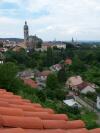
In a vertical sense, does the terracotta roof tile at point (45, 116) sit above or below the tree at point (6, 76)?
above

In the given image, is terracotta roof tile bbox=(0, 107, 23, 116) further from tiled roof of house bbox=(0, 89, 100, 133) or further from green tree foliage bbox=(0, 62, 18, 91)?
green tree foliage bbox=(0, 62, 18, 91)

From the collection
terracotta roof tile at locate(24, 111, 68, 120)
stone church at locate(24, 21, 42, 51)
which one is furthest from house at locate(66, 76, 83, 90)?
stone church at locate(24, 21, 42, 51)

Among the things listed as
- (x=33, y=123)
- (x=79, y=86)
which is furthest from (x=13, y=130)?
(x=79, y=86)

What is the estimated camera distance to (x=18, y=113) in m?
4.43

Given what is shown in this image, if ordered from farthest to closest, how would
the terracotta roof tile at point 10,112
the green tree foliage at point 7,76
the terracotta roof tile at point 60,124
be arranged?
the green tree foliage at point 7,76 < the terracotta roof tile at point 10,112 < the terracotta roof tile at point 60,124

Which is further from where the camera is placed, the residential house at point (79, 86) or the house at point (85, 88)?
the residential house at point (79, 86)

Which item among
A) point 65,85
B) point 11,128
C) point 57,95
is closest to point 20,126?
point 11,128

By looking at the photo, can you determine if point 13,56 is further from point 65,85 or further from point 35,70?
point 65,85

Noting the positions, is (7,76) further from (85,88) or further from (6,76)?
(85,88)

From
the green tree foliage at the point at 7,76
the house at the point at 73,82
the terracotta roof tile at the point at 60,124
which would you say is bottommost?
the house at the point at 73,82

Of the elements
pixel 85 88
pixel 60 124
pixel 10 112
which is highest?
pixel 10 112

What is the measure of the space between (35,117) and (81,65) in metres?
58.1

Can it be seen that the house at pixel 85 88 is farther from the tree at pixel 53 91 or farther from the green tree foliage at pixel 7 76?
the green tree foliage at pixel 7 76

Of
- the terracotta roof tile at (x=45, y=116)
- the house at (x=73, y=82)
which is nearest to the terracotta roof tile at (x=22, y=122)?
the terracotta roof tile at (x=45, y=116)
